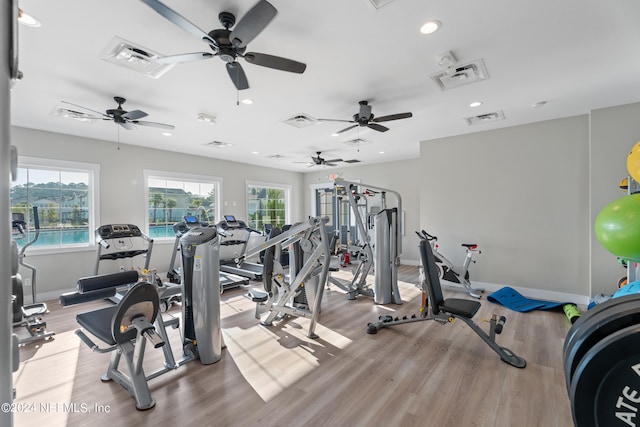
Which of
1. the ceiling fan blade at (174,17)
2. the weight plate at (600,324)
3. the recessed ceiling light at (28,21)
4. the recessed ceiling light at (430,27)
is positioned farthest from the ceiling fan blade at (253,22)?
the weight plate at (600,324)

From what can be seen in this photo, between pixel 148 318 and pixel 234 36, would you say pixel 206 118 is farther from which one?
pixel 148 318

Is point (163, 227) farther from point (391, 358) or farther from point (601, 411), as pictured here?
point (601, 411)

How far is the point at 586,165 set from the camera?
399 centimetres

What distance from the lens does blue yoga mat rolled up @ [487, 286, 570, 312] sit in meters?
3.86

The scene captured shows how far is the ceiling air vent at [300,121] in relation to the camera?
13.1 feet

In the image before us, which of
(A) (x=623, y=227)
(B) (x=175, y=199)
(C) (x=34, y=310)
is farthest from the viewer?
(B) (x=175, y=199)

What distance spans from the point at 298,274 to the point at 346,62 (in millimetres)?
2227

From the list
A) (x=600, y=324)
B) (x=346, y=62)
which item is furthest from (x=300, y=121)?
(x=600, y=324)

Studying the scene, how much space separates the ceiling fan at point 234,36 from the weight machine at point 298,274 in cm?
161

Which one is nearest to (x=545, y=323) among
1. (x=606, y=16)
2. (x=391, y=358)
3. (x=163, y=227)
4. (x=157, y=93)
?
(x=391, y=358)


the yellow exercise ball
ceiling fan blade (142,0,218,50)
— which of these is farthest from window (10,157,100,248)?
the yellow exercise ball

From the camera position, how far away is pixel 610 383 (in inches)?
30.6

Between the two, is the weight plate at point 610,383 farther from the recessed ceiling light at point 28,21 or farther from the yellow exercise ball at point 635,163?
the recessed ceiling light at point 28,21

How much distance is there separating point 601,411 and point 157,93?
400 cm
